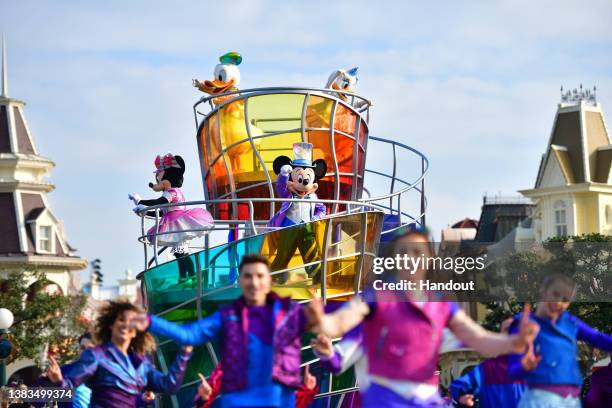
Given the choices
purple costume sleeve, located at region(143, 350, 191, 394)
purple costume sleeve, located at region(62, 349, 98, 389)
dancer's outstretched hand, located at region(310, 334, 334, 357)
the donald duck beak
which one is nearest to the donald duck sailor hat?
the donald duck beak

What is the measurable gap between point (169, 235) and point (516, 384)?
599 centimetres

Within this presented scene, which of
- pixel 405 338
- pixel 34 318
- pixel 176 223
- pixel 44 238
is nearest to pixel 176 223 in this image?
pixel 176 223

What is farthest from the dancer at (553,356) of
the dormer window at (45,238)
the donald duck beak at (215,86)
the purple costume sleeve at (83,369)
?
the dormer window at (45,238)

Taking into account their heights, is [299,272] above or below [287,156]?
below

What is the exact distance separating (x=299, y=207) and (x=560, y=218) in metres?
55.7

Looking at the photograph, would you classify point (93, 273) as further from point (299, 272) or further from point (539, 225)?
point (299, 272)

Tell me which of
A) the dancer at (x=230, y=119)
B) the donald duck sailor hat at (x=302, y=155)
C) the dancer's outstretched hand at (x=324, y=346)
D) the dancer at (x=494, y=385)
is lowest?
the dancer at (x=494, y=385)

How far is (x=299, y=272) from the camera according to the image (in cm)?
1620

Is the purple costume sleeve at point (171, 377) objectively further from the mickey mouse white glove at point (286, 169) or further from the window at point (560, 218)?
the window at point (560, 218)

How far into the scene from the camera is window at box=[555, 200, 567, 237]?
70.1 m

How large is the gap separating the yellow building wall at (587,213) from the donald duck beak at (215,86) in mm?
52118

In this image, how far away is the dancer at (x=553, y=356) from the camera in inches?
370

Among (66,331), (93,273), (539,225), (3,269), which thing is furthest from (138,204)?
(93,273)

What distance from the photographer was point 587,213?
228 feet
